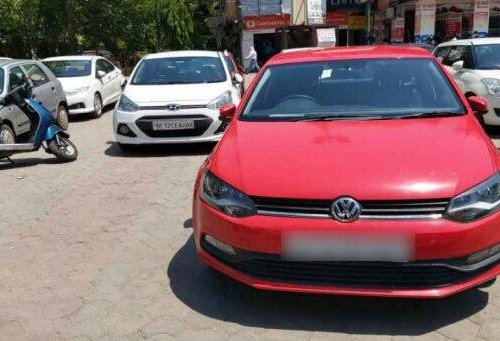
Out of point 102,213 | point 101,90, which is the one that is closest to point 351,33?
point 101,90

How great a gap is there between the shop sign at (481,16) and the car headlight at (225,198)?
27.2 m

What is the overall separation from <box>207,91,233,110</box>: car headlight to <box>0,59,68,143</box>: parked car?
297 cm

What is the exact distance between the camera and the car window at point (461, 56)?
9375 mm

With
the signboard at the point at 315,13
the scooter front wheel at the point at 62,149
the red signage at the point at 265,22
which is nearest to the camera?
the scooter front wheel at the point at 62,149

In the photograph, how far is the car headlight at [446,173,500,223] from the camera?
3043mm

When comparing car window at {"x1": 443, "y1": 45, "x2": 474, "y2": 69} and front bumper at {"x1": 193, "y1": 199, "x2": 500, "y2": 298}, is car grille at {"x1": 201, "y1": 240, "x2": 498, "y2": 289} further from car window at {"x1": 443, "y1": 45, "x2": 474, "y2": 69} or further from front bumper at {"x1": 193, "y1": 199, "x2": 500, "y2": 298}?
car window at {"x1": 443, "y1": 45, "x2": 474, "y2": 69}

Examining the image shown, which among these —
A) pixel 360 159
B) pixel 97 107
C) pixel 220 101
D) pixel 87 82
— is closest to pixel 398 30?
pixel 97 107

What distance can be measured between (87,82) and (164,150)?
5138 millimetres

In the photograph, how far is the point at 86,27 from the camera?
89.7 ft

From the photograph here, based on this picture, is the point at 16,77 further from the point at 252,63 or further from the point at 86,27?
the point at 252,63

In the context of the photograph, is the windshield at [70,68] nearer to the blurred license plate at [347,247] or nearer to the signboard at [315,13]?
the blurred license plate at [347,247]

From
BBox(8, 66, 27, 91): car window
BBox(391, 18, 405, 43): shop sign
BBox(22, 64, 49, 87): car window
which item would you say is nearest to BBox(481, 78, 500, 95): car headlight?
BBox(8, 66, 27, 91): car window

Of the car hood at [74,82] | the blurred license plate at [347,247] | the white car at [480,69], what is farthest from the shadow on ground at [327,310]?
the car hood at [74,82]

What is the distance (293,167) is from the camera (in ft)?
11.0
